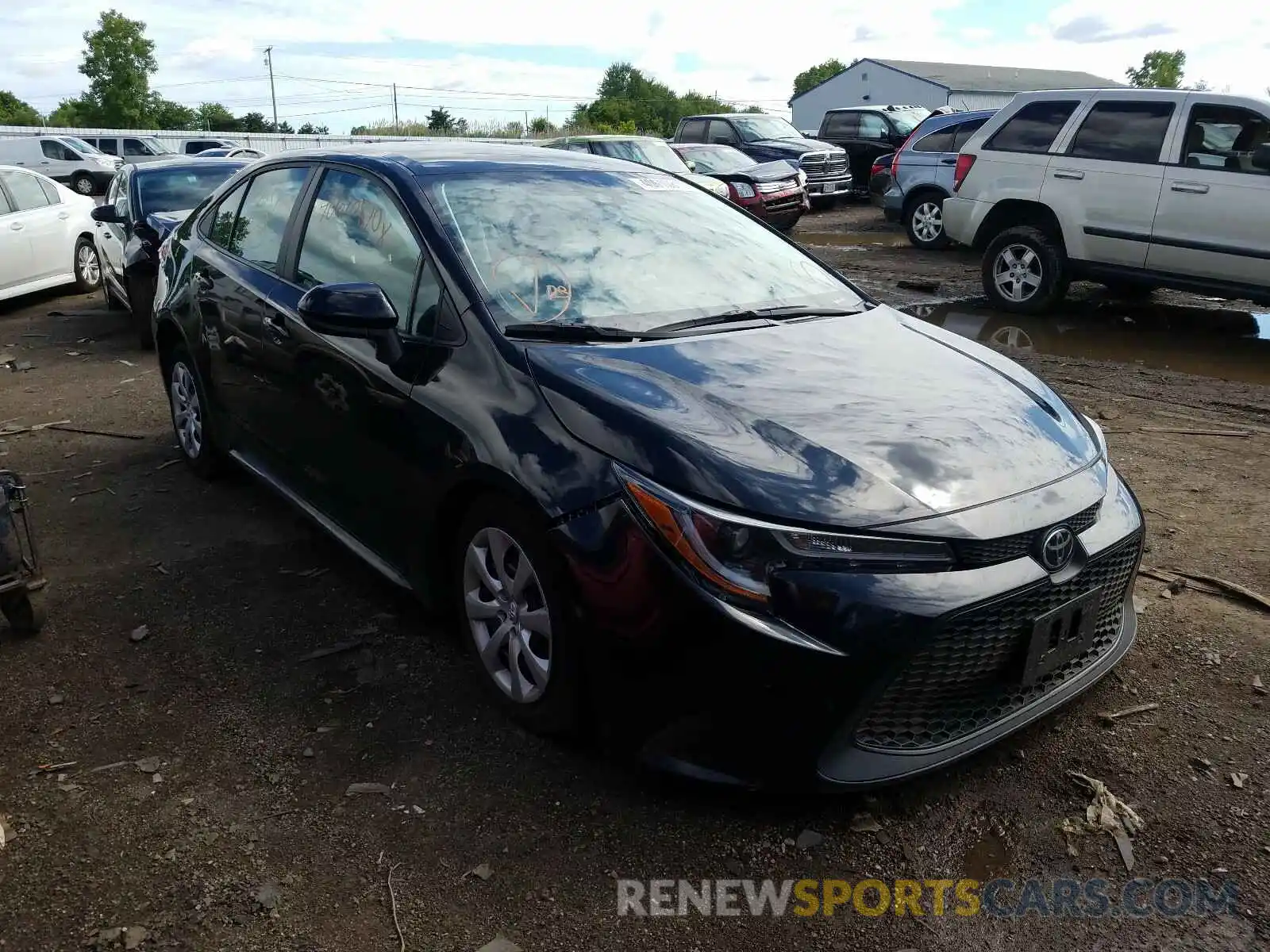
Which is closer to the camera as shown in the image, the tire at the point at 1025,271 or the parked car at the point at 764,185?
the tire at the point at 1025,271

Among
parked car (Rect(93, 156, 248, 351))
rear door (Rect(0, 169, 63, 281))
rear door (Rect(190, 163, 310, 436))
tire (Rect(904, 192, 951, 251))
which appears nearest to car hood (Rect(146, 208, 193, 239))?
parked car (Rect(93, 156, 248, 351))

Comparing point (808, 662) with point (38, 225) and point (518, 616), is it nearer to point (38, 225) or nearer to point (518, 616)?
point (518, 616)

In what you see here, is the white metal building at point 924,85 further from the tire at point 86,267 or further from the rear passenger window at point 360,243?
the rear passenger window at point 360,243

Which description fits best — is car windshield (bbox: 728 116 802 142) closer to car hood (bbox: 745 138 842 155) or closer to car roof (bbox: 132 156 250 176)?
car hood (bbox: 745 138 842 155)

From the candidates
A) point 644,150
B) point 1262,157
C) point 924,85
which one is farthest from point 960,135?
point 924,85

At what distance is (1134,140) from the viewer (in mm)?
8508

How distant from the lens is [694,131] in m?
20.2

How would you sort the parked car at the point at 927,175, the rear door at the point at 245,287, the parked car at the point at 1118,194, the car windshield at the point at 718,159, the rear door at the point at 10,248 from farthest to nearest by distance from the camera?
the car windshield at the point at 718,159 → the parked car at the point at 927,175 → the rear door at the point at 10,248 → the parked car at the point at 1118,194 → the rear door at the point at 245,287

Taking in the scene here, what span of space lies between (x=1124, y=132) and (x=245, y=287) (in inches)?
294

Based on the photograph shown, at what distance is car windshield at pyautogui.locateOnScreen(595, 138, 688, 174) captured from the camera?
14.9 metres

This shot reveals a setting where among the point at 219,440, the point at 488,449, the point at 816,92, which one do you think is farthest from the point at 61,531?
the point at 816,92

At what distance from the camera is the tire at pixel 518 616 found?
2.68 metres

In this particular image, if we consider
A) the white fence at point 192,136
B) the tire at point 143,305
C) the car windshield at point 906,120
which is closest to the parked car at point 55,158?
the white fence at point 192,136

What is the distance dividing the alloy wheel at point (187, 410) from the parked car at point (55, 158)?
22992 mm
